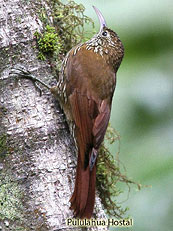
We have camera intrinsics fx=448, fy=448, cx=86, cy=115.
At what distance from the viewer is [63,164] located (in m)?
2.55

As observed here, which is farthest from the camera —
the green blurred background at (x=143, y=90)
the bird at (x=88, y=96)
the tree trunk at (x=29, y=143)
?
the green blurred background at (x=143, y=90)

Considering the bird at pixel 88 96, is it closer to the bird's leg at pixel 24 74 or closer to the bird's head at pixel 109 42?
the bird's head at pixel 109 42

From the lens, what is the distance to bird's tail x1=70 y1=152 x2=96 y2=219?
2.45 m

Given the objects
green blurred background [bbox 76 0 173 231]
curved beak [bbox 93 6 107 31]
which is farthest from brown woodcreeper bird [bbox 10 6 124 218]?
green blurred background [bbox 76 0 173 231]

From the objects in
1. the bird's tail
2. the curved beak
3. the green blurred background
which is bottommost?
the bird's tail

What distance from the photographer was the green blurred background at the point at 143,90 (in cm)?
280

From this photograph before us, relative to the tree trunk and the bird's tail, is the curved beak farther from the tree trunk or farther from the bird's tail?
the bird's tail

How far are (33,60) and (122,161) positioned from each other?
0.91m

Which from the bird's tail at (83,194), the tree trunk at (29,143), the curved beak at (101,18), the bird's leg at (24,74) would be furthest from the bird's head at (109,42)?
the bird's tail at (83,194)

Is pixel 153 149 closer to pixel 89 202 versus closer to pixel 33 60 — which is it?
pixel 89 202

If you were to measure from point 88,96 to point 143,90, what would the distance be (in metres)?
0.44

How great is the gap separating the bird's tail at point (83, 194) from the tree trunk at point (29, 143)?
0.13 ft

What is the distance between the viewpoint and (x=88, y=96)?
2.95 metres

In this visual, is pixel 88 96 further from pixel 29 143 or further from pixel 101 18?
pixel 101 18
